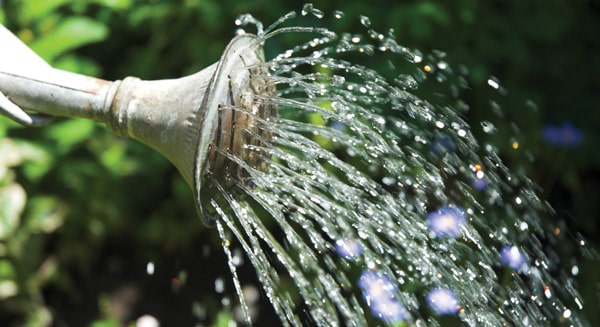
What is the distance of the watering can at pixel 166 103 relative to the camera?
167 cm

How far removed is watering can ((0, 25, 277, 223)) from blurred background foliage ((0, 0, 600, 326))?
1.43 metres

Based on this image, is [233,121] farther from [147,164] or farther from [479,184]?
[147,164]

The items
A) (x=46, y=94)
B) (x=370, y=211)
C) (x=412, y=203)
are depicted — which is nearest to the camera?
(x=46, y=94)

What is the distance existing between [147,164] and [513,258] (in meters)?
1.36

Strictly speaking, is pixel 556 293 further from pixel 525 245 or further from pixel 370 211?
pixel 370 211

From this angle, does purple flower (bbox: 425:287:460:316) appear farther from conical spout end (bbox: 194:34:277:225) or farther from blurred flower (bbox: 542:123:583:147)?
blurred flower (bbox: 542:123:583:147)

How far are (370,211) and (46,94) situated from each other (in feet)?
2.39

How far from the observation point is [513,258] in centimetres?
261

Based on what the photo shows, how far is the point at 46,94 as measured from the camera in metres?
1.71

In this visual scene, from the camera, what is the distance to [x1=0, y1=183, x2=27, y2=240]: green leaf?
3158mm

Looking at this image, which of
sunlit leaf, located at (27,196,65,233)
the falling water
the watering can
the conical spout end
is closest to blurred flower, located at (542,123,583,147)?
the falling water

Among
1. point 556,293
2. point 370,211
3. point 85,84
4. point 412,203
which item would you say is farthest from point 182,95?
point 556,293

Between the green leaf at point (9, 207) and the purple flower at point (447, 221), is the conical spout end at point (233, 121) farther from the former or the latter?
the green leaf at point (9, 207)

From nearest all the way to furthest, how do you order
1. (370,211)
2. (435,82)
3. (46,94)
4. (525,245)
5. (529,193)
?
(46,94)
(370,211)
(525,245)
(529,193)
(435,82)
